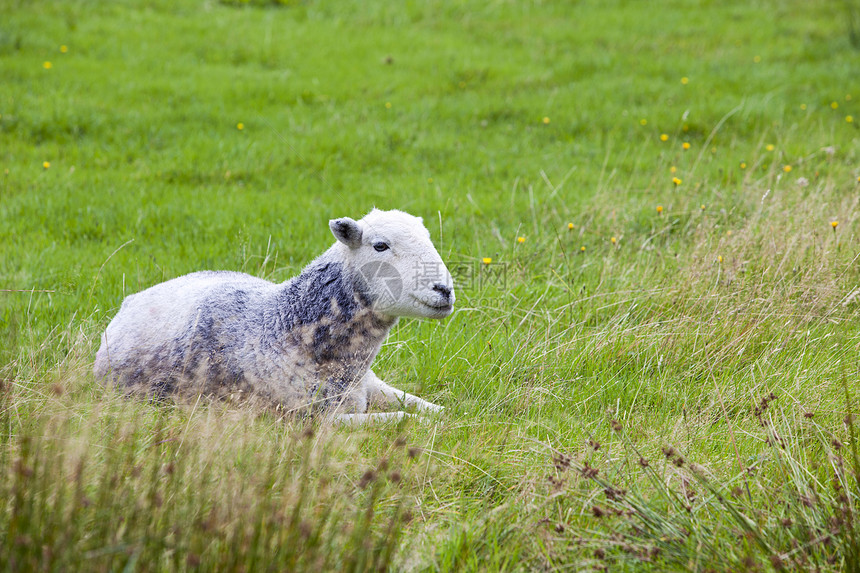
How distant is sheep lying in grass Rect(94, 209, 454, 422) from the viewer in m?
4.08

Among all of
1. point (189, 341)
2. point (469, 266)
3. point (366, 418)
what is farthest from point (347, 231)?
point (469, 266)

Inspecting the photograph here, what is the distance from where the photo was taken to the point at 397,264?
4086 mm

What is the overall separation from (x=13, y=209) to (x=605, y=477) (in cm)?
630

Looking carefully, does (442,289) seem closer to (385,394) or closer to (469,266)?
(385,394)

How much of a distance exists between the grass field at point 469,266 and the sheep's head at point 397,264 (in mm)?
705

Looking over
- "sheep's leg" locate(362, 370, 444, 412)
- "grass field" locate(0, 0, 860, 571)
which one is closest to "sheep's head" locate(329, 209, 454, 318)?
"sheep's leg" locate(362, 370, 444, 412)

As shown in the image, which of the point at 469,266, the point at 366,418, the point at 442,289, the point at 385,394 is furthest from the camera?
the point at 469,266

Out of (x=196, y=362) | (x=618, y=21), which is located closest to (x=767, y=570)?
(x=196, y=362)

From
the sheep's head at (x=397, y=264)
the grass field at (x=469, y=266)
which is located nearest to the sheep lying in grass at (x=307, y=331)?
Answer: the sheep's head at (x=397, y=264)

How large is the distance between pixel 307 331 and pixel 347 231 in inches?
25.4

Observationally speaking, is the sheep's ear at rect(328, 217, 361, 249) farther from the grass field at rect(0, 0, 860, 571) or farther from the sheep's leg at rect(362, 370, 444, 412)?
the grass field at rect(0, 0, 860, 571)

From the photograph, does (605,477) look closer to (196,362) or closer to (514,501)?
(514,501)

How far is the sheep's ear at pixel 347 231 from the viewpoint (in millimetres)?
4066

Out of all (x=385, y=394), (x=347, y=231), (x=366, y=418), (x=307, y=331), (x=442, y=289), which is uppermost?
(x=347, y=231)
